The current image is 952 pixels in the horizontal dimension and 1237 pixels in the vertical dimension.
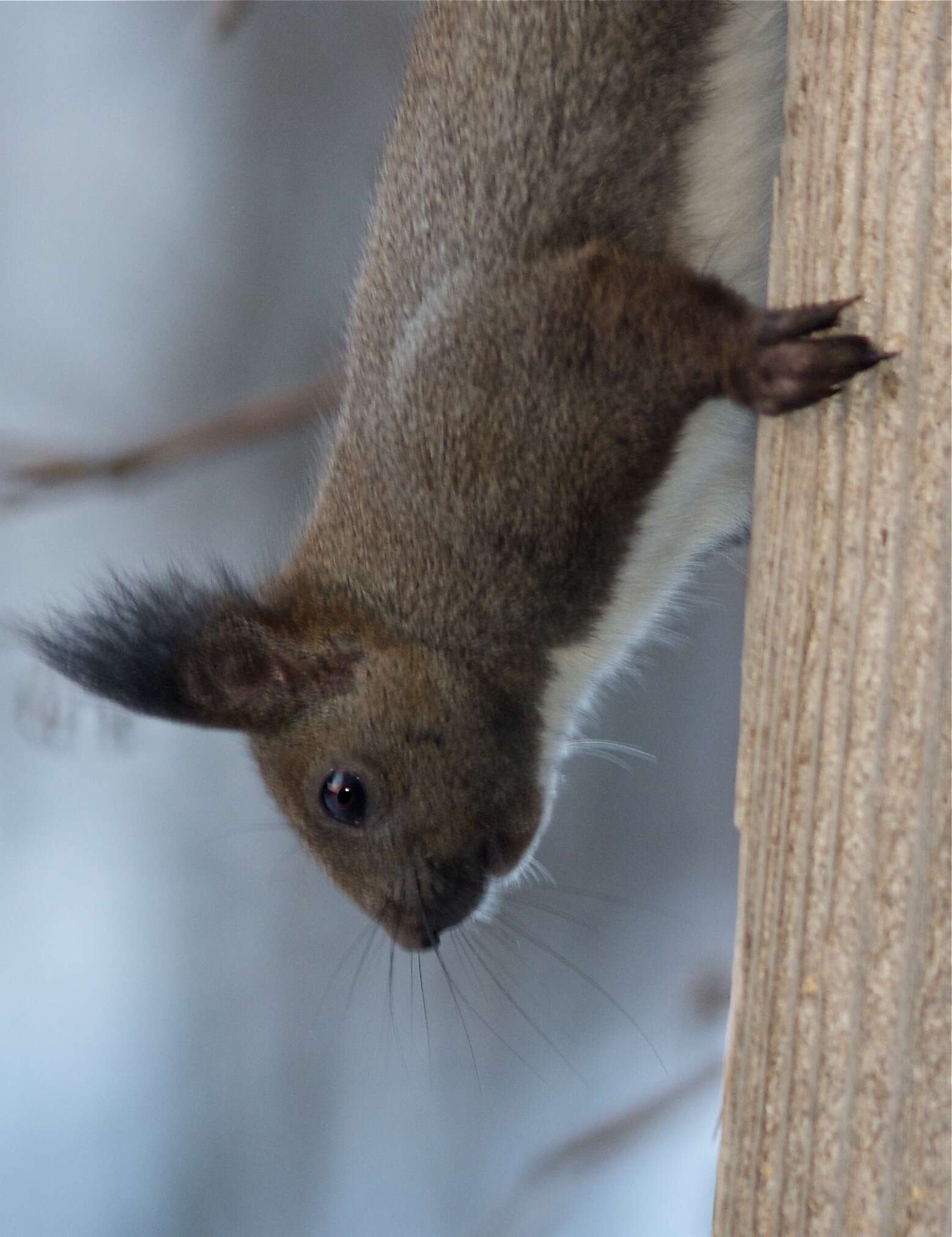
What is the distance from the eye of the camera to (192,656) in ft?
6.65

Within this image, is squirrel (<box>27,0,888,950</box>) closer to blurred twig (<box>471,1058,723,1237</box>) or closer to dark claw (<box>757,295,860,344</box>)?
dark claw (<box>757,295,860,344</box>)

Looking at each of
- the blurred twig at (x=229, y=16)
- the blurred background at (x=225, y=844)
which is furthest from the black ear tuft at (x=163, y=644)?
the blurred background at (x=225, y=844)

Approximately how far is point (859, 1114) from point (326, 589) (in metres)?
1.26

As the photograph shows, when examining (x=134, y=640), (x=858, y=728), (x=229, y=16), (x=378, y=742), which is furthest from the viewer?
(x=378, y=742)

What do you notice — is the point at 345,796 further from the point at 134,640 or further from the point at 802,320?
the point at 802,320

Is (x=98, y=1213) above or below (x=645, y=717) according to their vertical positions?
below

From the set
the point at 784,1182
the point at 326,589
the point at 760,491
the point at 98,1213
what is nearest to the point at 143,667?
the point at 326,589

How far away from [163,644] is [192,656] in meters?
0.06

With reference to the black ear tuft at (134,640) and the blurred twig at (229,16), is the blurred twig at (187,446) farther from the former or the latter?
the blurred twig at (229,16)

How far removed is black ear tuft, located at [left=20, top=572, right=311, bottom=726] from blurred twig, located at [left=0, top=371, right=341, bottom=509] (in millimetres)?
247

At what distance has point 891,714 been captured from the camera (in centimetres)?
108

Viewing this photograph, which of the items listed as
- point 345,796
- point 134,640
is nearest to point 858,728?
point 134,640

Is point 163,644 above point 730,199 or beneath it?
beneath

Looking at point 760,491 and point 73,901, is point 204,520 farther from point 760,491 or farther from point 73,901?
point 760,491
